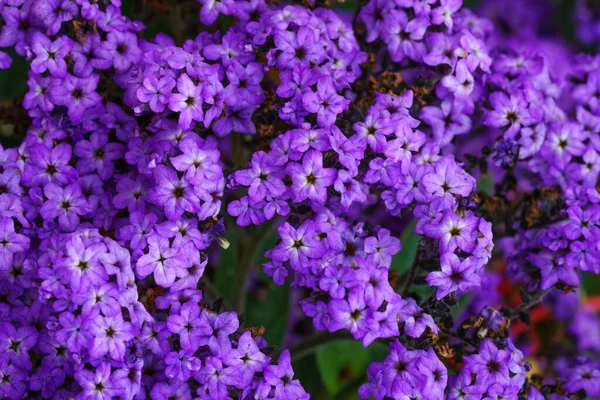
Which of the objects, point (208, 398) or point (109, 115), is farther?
point (109, 115)

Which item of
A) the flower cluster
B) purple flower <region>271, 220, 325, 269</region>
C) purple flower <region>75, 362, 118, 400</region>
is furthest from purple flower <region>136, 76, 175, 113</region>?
purple flower <region>75, 362, 118, 400</region>

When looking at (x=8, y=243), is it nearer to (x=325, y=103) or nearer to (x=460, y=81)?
(x=325, y=103)

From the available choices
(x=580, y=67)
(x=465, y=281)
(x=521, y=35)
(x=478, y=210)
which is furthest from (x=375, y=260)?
(x=521, y=35)

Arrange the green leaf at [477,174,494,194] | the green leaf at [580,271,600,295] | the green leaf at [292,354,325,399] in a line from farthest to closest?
the green leaf at [580,271,600,295] < the green leaf at [292,354,325,399] < the green leaf at [477,174,494,194]

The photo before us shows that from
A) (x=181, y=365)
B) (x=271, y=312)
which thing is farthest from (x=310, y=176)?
(x=271, y=312)

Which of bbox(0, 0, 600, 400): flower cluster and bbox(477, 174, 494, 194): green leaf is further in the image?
bbox(477, 174, 494, 194): green leaf

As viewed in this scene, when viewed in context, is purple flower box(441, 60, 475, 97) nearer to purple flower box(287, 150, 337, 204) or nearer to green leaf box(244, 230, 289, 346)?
purple flower box(287, 150, 337, 204)

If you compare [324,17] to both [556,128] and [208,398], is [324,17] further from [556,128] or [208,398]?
[208,398]
